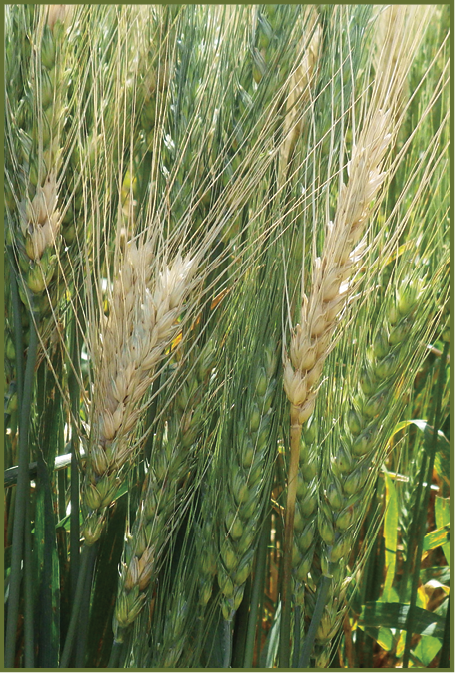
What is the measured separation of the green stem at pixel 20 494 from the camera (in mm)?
747

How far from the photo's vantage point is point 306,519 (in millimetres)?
724

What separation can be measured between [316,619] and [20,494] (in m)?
0.41

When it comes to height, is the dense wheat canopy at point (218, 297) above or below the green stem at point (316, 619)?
above

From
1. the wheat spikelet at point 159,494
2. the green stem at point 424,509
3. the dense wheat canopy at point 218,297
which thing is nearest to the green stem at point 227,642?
the dense wheat canopy at point 218,297

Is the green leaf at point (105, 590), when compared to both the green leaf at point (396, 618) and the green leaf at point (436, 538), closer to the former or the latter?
the green leaf at point (396, 618)

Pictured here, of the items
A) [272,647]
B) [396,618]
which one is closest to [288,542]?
[272,647]

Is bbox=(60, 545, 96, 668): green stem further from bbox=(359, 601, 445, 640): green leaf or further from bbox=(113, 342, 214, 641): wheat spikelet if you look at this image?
bbox=(359, 601, 445, 640): green leaf

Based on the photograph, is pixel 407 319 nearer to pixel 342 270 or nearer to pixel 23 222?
pixel 342 270

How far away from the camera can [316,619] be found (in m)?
0.70

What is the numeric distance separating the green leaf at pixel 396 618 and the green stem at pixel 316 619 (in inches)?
11.9

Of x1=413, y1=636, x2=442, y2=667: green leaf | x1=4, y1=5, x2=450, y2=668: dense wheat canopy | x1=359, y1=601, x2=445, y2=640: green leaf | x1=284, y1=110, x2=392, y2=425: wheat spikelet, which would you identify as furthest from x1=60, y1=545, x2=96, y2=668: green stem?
x1=413, y1=636, x2=442, y2=667: green leaf

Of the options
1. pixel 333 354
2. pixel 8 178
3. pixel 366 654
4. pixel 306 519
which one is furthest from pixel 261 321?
pixel 366 654

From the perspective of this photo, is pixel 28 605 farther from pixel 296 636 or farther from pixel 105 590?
pixel 296 636

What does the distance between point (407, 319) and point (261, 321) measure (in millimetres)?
172
